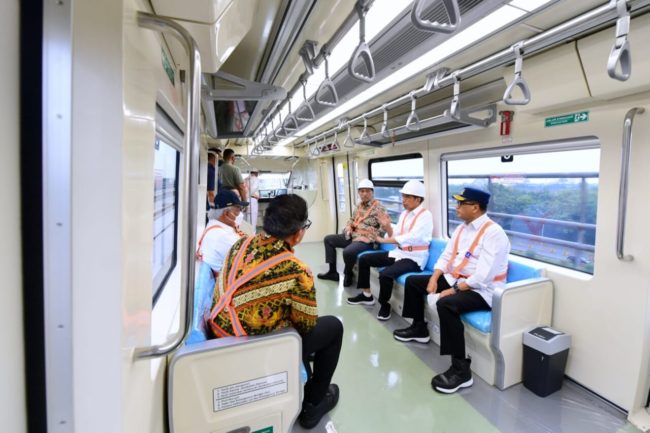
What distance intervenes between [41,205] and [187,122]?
1.22 feet

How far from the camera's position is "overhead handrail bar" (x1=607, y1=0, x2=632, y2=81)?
1301 millimetres

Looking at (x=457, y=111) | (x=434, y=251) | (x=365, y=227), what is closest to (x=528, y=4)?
(x=457, y=111)

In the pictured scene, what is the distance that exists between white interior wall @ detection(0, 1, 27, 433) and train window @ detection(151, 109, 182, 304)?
101cm

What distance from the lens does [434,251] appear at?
12.9 feet

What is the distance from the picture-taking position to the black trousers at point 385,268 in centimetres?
371

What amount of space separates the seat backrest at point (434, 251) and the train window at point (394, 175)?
1085mm

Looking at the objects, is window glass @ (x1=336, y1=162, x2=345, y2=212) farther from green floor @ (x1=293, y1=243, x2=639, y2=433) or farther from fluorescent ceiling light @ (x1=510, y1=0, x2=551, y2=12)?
fluorescent ceiling light @ (x1=510, y1=0, x2=551, y2=12)

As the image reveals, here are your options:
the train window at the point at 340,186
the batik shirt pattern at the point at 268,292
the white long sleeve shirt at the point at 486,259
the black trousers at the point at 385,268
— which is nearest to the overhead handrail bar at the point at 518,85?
the white long sleeve shirt at the point at 486,259

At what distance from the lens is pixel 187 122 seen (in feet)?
2.81

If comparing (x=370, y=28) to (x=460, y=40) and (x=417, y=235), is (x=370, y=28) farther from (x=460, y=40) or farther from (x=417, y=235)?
(x=417, y=235)

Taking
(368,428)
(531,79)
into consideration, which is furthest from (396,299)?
(531,79)

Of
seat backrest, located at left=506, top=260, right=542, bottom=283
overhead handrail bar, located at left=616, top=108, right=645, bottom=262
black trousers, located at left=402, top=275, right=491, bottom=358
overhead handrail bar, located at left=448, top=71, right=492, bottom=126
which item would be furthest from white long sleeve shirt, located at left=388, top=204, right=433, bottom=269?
overhead handrail bar, located at left=616, top=108, right=645, bottom=262

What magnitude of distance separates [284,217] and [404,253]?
266 centimetres

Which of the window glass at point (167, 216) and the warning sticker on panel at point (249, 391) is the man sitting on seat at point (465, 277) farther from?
the window glass at point (167, 216)
